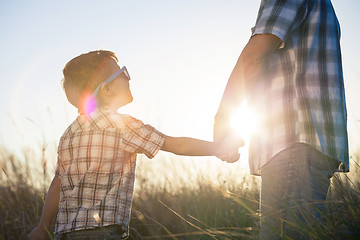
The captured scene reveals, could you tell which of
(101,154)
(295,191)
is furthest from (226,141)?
(101,154)

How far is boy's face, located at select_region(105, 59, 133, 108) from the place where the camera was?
6.81 feet

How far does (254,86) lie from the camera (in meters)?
1.59

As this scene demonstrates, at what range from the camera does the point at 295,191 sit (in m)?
1.39

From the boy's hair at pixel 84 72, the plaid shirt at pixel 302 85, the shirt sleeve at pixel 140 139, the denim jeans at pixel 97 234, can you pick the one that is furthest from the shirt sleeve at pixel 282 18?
the denim jeans at pixel 97 234

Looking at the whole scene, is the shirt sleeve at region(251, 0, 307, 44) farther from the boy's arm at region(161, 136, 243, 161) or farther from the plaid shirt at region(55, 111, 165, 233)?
the plaid shirt at region(55, 111, 165, 233)

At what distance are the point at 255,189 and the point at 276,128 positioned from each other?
7.19 feet

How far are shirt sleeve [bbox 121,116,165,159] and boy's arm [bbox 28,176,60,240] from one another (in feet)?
1.98

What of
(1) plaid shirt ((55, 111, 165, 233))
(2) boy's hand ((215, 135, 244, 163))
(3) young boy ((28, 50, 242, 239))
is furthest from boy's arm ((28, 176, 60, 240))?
(2) boy's hand ((215, 135, 244, 163))

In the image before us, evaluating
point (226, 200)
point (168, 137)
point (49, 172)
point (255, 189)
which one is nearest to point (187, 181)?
point (226, 200)

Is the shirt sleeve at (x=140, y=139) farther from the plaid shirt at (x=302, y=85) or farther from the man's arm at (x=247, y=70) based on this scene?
the plaid shirt at (x=302, y=85)

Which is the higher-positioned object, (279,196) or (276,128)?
(276,128)

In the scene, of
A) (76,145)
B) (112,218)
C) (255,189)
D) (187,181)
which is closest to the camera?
(112,218)

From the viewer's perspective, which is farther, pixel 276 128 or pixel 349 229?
pixel 276 128

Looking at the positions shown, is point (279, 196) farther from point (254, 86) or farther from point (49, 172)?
point (49, 172)
